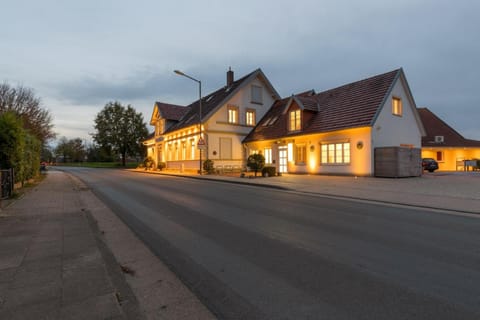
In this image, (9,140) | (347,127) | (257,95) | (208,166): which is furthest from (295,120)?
(9,140)

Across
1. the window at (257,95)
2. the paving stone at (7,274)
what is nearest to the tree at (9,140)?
the paving stone at (7,274)

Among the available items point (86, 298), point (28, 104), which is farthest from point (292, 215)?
point (28, 104)

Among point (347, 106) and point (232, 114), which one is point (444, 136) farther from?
point (232, 114)

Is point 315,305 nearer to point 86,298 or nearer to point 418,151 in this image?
point 86,298

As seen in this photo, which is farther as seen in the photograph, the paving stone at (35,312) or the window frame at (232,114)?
the window frame at (232,114)

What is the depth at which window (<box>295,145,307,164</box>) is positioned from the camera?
2259 cm

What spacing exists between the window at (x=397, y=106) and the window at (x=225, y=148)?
15082 mm

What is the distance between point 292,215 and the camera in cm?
738

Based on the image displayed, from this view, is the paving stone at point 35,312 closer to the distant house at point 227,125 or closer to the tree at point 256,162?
the tree at point 256,162

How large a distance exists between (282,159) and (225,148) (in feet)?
21.0

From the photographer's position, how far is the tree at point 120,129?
183 feet

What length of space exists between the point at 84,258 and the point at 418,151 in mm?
21688

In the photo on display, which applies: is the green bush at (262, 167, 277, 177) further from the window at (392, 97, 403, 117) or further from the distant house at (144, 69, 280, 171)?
the window at (392, 97, 403, 117)

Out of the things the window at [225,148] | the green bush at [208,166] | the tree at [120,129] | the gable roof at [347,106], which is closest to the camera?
the gable roof at [347,106]
